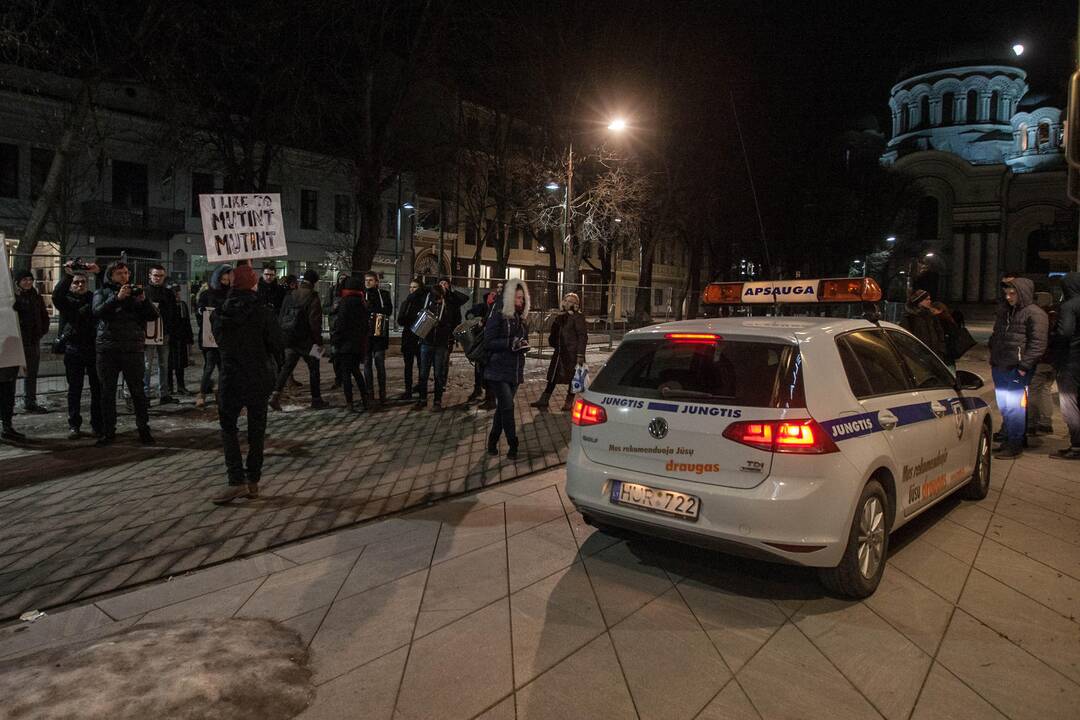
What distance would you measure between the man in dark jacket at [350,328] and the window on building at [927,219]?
237ft

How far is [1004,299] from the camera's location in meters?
8.02

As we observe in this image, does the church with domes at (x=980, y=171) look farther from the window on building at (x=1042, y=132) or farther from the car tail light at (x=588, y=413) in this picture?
the car tail light at (x=588, y=413)

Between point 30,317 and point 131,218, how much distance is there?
25.0m

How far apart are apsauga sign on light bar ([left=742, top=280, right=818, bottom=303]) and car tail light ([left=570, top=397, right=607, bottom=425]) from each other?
491cm

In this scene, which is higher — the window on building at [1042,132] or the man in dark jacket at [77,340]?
the window on building at [1042,132]

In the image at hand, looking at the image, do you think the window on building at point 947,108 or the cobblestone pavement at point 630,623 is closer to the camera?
the cobblestone pavement at point 630,623

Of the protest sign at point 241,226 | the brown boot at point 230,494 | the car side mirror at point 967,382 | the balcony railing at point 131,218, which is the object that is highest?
the balcony railing at point 131,218

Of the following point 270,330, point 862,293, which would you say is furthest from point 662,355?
point 862,293

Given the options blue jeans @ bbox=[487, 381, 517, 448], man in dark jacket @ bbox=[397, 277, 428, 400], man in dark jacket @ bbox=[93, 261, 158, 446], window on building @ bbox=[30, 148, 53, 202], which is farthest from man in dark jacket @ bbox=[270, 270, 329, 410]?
window on building @ bbox=[30, 148, 53, 202]

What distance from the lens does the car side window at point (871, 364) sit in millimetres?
4383

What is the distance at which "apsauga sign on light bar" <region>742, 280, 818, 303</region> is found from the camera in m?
8.68

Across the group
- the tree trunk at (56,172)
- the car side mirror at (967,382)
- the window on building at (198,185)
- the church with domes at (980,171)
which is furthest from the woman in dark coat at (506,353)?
the church with domes at (980,171)

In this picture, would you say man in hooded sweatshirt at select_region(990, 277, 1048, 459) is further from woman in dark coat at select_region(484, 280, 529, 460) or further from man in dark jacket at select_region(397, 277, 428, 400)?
man in dark jacket at select_region(397, 277, 428, 400)

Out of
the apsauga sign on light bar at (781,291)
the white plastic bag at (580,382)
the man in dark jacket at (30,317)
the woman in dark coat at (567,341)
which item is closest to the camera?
the white plastic bag at (580,382)
